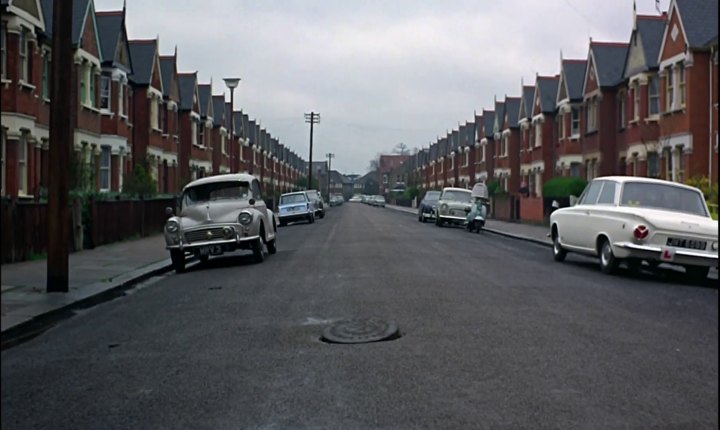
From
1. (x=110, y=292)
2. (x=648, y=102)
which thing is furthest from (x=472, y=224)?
(x=110, y=292)

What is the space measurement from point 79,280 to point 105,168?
21.1 meters

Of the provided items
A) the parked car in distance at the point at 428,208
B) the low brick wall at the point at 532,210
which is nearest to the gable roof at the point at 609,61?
the low brick wall at the point at 532,210

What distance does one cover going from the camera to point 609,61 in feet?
134

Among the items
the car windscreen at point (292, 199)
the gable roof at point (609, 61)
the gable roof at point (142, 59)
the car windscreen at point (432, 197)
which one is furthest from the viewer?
the car windscreen at point (432, 197)

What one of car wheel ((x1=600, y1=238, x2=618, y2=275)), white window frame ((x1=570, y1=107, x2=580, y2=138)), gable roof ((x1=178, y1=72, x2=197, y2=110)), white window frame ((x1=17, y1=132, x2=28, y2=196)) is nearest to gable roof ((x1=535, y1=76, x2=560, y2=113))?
white window frame ((x1=570, y1=107, x2=580, y2=138))

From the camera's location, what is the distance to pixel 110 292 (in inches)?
548

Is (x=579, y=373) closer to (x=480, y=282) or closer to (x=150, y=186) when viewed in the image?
(x=480, y=282)

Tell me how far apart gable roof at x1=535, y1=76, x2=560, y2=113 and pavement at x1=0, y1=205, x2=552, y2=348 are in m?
33.7

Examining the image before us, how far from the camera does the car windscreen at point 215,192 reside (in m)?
19.5

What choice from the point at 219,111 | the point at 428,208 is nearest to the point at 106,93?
the point at 428,208

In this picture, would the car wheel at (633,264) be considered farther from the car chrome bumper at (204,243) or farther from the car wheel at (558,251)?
the car chrome bumper at (204,243)

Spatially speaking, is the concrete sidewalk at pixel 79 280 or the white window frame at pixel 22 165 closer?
the concrete sidewalk at pixel 79 280

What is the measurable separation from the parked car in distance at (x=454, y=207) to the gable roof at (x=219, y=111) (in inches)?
1082

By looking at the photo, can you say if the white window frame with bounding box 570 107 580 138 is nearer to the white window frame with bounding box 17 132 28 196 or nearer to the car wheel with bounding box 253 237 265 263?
the white window frame with bounding box 17 132 28 196
